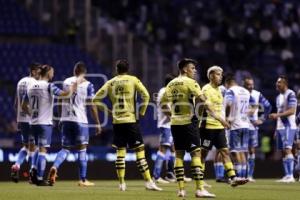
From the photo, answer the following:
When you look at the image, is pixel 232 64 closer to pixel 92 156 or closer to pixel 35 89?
pixel 92 156

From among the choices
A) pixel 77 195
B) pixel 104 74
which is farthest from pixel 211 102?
pixel 104 74

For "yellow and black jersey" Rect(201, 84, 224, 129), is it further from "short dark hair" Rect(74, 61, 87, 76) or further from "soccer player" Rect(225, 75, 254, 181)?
"short dark hair" Rect(74, 61, 87, 76)

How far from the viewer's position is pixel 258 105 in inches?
938

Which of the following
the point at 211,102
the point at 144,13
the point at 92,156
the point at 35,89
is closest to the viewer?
the point at 211,102

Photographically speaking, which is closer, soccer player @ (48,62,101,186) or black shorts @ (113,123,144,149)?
black shorts @ (113,123,144,149)

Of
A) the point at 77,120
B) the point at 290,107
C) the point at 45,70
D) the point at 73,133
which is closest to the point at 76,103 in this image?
the point at 77,120

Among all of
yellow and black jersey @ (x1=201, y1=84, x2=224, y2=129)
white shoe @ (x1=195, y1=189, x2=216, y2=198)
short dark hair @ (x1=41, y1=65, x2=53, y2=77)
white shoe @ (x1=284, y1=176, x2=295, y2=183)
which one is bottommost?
white shoe @ (x1=284, y1=176, x2=295, y2=183)

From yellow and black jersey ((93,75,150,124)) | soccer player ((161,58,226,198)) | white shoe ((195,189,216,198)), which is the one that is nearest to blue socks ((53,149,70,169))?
yellow and black jersey ((93,75,150,124))

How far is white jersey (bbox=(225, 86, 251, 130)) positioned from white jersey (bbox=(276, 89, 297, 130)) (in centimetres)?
136

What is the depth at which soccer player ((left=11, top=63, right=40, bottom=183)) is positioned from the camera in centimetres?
2117

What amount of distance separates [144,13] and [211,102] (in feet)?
60.3

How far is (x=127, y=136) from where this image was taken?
18.5 meters

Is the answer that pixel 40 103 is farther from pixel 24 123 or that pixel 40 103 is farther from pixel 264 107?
pixel 264 107

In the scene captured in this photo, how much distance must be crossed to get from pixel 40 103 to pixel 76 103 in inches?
37.0
